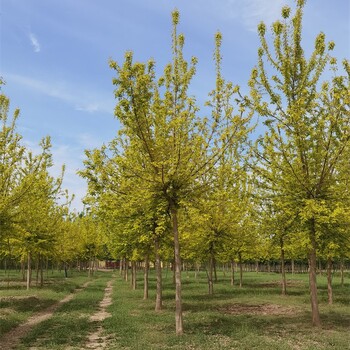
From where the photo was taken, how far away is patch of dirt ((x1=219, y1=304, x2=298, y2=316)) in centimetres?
1720

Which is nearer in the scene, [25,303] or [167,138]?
[167,138]

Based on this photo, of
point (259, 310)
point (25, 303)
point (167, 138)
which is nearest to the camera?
point (167, 138)

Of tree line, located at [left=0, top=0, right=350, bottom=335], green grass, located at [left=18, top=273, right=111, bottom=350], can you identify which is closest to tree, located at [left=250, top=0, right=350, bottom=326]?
tree line, located at [left=0, top=0, right=350, bottom=335]

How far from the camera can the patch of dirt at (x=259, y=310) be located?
56.4ft

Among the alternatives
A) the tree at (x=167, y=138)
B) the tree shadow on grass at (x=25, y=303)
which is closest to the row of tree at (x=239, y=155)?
the tree at (x=167, y=138)

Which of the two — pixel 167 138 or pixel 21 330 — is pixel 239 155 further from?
pixel 21 330

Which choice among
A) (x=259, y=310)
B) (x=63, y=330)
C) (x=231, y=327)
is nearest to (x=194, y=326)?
(x=231, y=327)

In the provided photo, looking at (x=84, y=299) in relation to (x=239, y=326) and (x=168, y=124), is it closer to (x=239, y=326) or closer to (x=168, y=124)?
(x=239, y=326)

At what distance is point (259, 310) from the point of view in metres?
18.2

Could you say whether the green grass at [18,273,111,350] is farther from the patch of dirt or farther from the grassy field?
the patch of dirt

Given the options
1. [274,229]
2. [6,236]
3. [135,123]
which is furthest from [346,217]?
[6,236]

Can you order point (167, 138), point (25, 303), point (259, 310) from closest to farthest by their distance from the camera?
point (167, 138) < point (259, 310) < point (25, 303)

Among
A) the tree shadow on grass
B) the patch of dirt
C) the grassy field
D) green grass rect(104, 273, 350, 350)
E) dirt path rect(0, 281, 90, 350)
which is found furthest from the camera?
the tree shadow on grass

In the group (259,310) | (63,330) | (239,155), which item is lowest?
(259,310)
